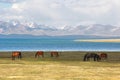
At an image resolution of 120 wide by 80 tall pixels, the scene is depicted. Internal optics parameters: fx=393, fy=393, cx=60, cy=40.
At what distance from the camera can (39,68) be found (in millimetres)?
41031

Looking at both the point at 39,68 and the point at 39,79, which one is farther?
the point at 39,68

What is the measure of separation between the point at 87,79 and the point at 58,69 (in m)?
7.75

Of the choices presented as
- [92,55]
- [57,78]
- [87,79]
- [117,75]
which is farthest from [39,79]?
[92,55]

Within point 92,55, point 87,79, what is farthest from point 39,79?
point 92,55

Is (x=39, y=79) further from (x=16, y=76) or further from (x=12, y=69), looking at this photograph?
(x=12, y=69)

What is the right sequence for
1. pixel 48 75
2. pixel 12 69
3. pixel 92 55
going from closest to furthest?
pixel 48 75, pixel 12 69, pixel 92 55

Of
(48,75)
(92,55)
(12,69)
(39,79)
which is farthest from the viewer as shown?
(92,55)

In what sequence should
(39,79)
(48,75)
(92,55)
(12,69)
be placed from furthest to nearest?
(92,55), (12,69), (48,75), (39,79)

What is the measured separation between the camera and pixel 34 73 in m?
37.1

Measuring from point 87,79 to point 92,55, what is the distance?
2349 centimetres

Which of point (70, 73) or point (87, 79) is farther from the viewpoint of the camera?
point (70, 73)

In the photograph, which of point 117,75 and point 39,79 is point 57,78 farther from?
point 117,75

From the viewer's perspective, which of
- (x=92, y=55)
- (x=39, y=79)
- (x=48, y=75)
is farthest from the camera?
(x=92, y=55)

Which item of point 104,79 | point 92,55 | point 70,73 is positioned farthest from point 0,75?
point 92,55
